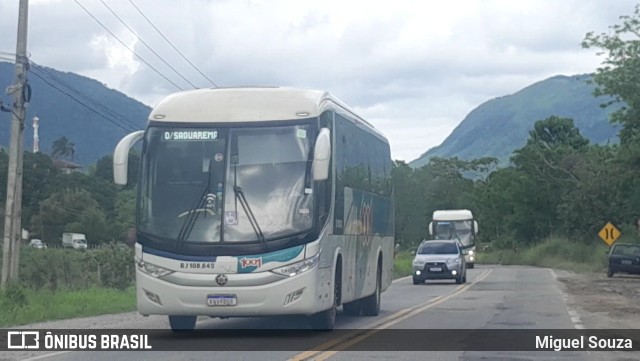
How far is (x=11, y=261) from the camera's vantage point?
76.7 ft

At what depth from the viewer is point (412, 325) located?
1947 centimetres

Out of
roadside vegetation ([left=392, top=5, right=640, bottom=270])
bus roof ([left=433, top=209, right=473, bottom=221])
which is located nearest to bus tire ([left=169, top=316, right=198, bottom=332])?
roadside vegetation ([left=392, top=5, right=640, bottom=270])

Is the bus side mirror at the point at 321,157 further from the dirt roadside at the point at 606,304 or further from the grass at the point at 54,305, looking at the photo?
the grass at the point at 54,305

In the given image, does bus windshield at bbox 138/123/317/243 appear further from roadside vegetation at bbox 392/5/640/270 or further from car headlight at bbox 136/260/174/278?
roadside vegetation at bbox 392/5/640/270

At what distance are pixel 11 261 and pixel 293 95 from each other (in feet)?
30.9

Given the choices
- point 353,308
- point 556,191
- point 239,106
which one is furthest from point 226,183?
point 556,191

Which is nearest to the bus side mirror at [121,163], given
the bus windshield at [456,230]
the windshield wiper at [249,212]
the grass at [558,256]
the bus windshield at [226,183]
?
the bus windshield at [226,183]

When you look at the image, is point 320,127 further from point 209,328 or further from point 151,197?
point 209,328

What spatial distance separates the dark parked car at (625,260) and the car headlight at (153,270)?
37768mm

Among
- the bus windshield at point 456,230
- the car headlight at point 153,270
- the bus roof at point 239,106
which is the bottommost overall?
the car headlight at point 153,270

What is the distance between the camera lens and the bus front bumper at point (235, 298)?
15672mm

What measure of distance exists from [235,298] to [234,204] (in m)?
1.34

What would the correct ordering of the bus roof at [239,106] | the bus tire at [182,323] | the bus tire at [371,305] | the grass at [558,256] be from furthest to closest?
the grass at [558,256]
the bus tire at [371,305]
the bus tire at [182,323]
the bus roof at [239,106]

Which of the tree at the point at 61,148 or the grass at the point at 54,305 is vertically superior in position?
the tree at the point at 61,148
